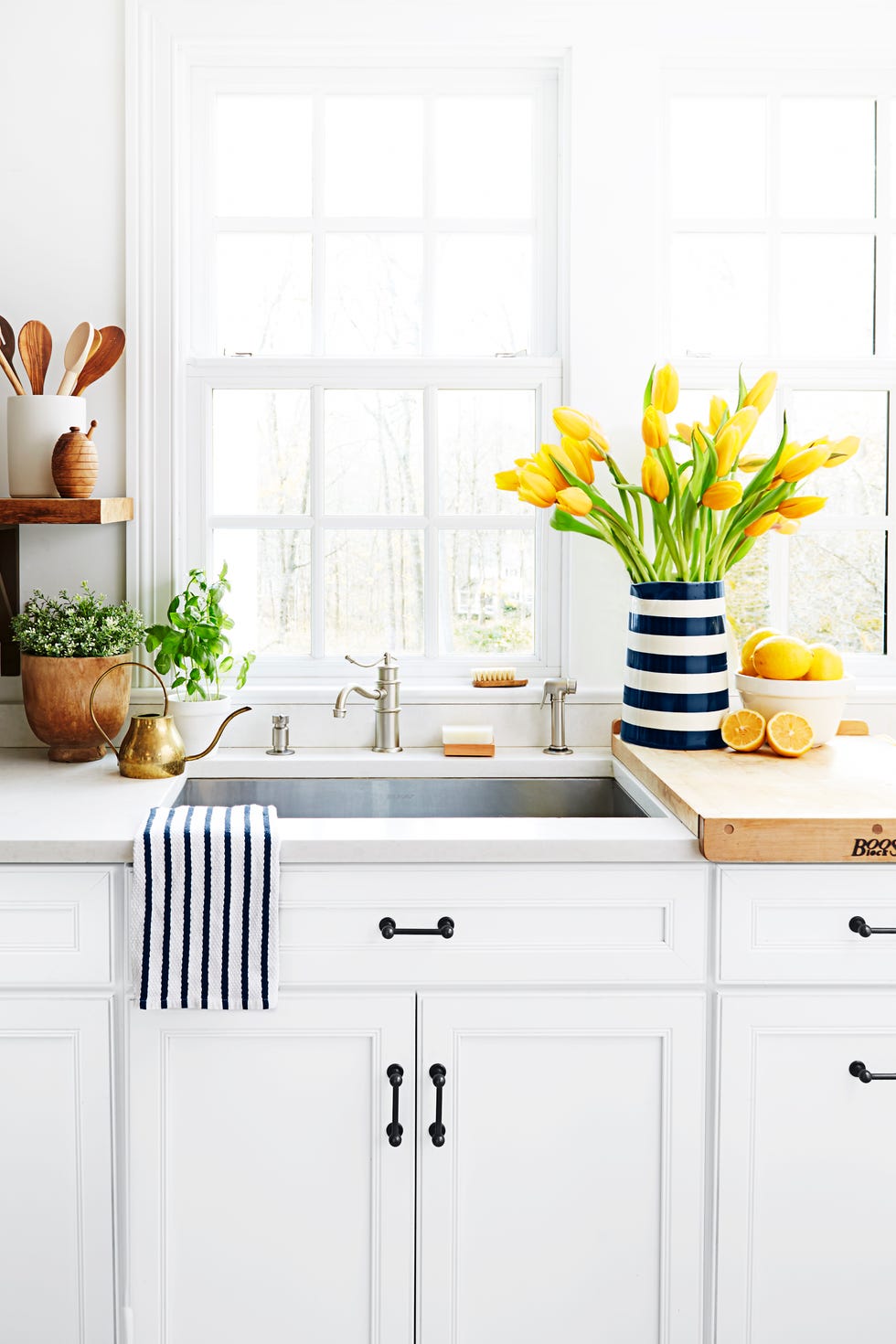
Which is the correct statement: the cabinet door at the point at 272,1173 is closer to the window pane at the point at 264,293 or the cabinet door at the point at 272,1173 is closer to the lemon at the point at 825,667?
the lemon at the point at 825,667

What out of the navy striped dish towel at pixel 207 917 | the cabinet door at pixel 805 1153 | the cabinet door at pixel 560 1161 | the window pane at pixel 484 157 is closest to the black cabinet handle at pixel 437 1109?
the cabinet door at pixel 560 1161

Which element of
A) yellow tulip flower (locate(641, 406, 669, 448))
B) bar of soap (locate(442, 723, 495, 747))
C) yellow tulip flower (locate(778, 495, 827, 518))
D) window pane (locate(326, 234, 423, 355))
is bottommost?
bar of soap (locate(442, 723, 495, 747))

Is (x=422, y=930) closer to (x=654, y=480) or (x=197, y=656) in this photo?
(x=197, y=656)

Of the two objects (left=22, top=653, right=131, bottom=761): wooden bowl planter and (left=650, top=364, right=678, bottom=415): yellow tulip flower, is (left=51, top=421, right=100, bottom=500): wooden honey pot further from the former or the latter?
(left=650, top=364, right=678, bottom=415): yellow tulip flower

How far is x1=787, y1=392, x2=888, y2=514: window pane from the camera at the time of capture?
8.57ft

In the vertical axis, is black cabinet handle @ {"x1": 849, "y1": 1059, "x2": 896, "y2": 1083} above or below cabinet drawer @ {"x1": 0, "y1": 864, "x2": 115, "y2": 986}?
below

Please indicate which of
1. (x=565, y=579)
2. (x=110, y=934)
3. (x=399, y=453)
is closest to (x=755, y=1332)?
(x=110, y=934)

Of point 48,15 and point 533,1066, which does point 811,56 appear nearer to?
point 48,15

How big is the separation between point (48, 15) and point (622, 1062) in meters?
2.17

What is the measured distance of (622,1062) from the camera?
1.85 m

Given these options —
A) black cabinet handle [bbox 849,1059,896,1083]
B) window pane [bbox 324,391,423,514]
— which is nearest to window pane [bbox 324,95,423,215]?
window pane [bbox 324,391,423,514]

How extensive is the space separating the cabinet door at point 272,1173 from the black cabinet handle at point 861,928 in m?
0.66

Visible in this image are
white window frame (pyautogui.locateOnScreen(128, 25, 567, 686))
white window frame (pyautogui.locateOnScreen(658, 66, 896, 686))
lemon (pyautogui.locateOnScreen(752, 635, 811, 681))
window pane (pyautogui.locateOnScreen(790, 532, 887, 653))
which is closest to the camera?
lemon (pyautogui.locateOnScreen(752, 635, 811, 681))

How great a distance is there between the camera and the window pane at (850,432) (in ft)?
8.57
